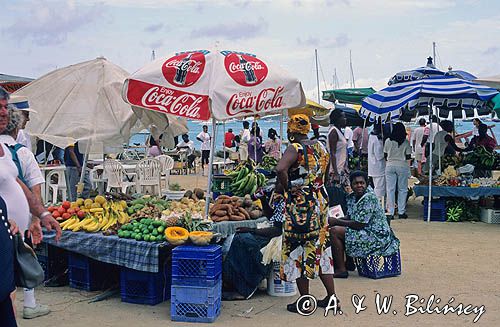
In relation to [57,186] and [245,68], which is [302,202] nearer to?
[245,68]

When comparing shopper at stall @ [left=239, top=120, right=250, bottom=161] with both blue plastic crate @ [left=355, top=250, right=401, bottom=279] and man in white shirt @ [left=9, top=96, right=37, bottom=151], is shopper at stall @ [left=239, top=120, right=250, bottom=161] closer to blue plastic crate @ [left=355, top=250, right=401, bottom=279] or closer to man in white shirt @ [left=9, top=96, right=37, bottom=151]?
man in white shirt @ [left=9, top=96, right=37, bottom=151]

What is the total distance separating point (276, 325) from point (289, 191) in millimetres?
1280

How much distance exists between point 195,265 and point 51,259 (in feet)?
7.73

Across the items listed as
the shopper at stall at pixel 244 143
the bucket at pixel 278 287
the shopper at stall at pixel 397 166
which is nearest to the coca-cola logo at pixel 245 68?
the bucket at pixel 278 287

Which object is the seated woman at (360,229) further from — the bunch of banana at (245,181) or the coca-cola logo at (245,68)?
the coca-cola logo at (245,68)

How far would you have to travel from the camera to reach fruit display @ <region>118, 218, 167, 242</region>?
263 inches

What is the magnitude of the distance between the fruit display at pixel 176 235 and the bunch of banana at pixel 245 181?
6.55ft

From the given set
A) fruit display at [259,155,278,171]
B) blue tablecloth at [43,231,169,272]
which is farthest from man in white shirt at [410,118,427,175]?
blue tablecloth at [43,231,169,272]

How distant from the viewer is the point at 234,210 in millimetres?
7516

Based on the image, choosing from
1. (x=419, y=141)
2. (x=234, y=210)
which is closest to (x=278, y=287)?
(x=234, y=210)

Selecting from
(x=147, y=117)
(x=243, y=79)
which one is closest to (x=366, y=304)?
(x=243, y=79)

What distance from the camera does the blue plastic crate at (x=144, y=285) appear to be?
6840 mm

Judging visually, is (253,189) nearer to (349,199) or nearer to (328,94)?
(349,199)

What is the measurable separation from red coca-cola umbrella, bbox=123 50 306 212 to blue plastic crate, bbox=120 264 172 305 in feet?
4.42
